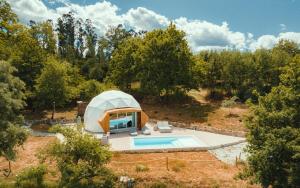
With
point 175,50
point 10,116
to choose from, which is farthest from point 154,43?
point 10,116

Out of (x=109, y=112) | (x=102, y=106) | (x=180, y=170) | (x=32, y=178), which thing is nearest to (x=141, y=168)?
(x=180, y=170)

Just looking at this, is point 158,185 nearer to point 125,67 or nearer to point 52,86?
point 52,86

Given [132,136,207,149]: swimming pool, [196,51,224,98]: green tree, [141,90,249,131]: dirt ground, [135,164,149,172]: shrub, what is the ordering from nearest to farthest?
[135,164,149,172]: shrub, [132,136,207,149]: swimming pool, [141,90,249,131]: dirt ground, [196,51,224,98]: green tree

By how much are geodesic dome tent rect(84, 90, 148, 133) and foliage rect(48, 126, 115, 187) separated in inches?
393

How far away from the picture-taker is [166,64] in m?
33.2

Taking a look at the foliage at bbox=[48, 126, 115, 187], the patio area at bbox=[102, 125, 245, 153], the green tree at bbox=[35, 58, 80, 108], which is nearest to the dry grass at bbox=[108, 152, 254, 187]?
the patio area at bbox=[102, 125, 245, 153]

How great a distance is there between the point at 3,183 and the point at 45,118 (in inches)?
639

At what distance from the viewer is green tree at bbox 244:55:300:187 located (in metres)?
10.0

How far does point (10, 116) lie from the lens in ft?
39.0

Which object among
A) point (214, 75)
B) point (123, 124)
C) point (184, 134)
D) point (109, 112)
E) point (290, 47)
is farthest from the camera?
point (290, 47)

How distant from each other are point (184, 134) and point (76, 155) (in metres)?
12.7

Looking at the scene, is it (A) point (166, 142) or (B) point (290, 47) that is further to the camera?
(B) point (290, 47)

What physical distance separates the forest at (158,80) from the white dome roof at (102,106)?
5.08 m

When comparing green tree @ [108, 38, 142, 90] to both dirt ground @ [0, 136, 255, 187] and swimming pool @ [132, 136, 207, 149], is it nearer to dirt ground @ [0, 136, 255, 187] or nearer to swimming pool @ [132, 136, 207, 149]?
swimming pool @ [132, 136, 207, 149]
